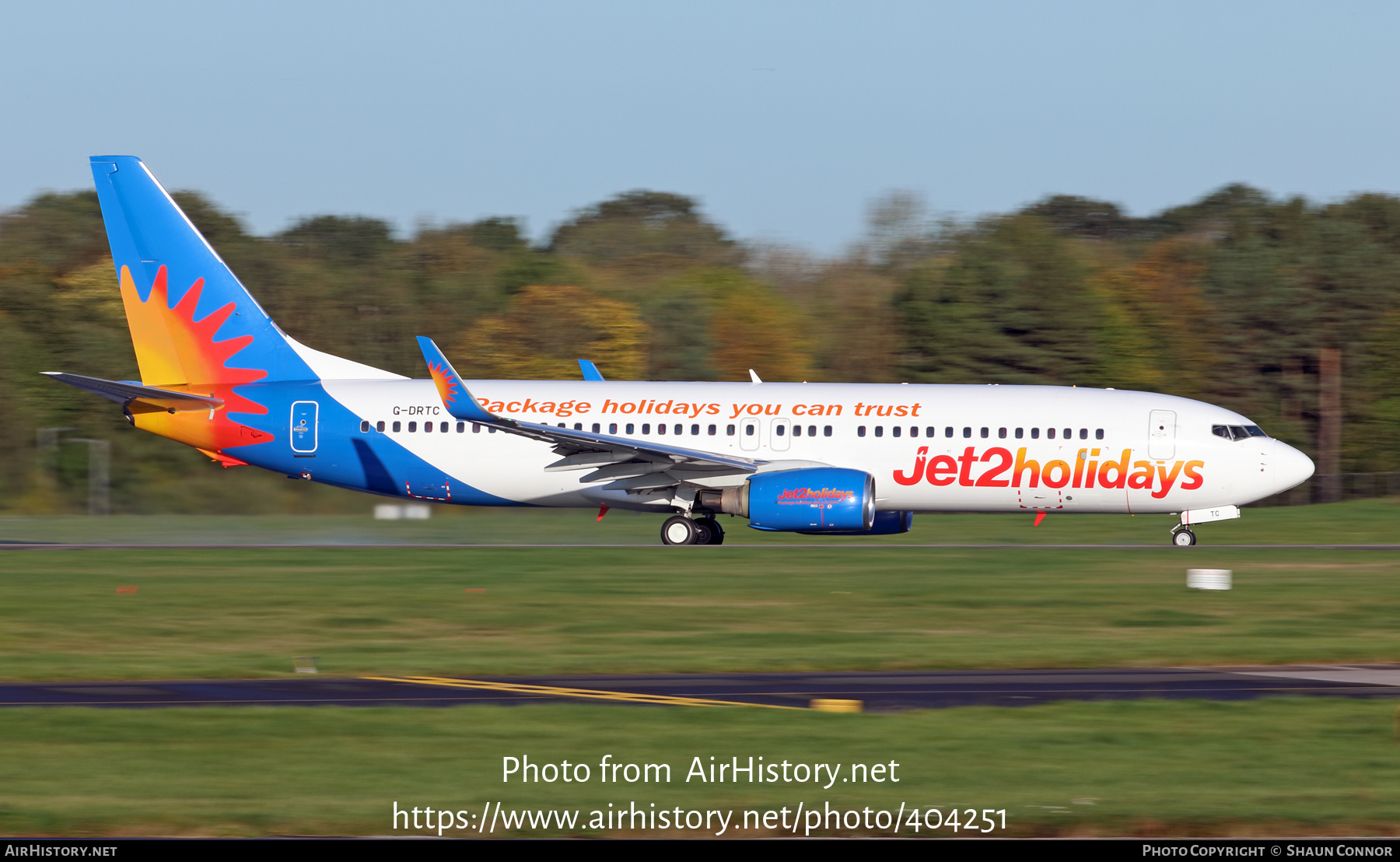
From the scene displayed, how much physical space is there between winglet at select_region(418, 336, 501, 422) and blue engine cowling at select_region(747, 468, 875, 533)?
5.52 meters

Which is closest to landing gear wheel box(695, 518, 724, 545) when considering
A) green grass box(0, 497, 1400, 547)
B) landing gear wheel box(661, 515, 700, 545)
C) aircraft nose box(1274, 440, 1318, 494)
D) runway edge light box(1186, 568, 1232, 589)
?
landing gear wheel box(661, 515, 700, 545)

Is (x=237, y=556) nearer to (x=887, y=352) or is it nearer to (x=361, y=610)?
(x=361, y=610)

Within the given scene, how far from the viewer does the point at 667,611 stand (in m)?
21.8

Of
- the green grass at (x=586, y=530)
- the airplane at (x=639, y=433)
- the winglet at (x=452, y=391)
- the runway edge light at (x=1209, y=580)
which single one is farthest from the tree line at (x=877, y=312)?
the runway edge light at (x=1209, y=580)

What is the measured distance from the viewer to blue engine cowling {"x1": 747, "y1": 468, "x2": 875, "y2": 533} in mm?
30781

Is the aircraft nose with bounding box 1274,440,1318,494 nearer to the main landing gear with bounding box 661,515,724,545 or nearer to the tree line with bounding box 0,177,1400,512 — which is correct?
the main landing gear with bounding box 661,515,724,545

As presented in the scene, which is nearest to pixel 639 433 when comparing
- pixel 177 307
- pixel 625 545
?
pixel 625 545

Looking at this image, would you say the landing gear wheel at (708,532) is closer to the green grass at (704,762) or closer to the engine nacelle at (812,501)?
the engine nacelle at (812,501)

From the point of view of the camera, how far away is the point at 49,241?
3086 inches

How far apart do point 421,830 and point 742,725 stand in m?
4.10

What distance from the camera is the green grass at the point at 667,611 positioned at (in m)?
17.7

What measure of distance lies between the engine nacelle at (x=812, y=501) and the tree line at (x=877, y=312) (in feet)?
97.7

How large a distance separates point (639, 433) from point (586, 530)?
5.05m

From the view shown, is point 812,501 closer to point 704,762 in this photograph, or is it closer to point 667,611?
point 667,611
